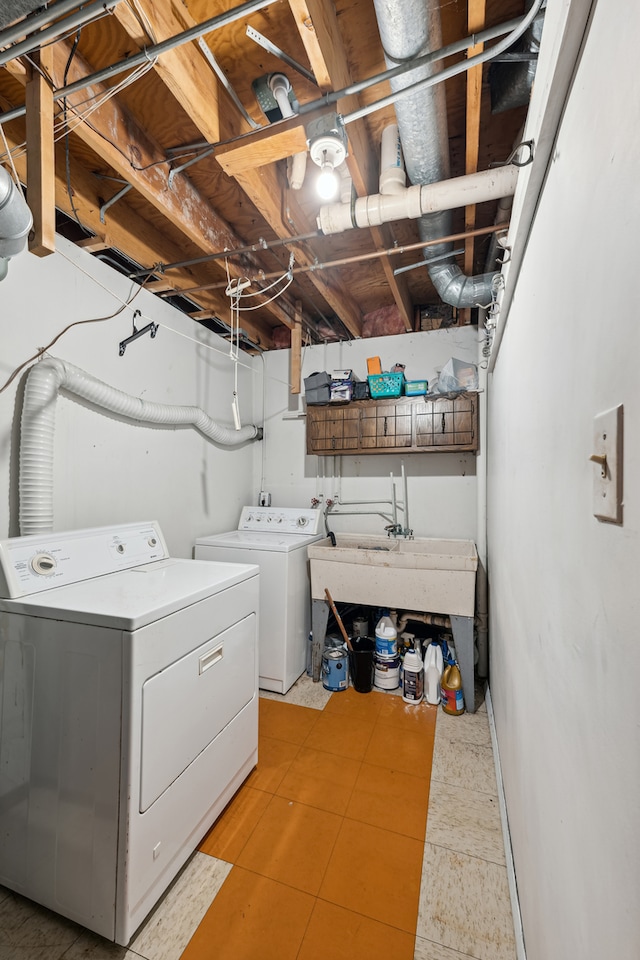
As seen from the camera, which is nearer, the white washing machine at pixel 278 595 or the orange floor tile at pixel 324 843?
the orange floor tile at pixel 324 843

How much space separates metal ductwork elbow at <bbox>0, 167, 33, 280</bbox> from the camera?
42.8 inches

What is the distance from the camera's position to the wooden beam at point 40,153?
1143mm

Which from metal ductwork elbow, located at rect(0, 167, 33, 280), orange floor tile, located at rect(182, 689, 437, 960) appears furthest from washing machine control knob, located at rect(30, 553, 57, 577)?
orange floor tile, located at rect(182, 689, 437, 960)

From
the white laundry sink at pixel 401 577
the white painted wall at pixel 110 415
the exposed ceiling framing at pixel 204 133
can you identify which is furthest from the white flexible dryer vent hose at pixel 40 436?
the white laundry sink at pixel 401 577

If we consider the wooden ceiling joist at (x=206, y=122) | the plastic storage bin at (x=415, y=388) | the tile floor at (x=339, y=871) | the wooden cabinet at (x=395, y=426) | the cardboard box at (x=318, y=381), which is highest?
the wooden ceiling joist at (x=206, y=122)

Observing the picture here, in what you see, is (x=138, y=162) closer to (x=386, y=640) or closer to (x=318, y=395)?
(x=318, y=395)

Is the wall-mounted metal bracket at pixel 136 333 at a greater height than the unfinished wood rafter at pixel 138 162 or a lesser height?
lesser

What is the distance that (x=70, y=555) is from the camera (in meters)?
1.62

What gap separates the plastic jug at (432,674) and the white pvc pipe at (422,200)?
243cm

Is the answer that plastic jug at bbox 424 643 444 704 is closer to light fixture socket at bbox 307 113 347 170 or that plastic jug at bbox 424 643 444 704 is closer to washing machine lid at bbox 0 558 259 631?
washing machine lid at bbox 0 558 259 631

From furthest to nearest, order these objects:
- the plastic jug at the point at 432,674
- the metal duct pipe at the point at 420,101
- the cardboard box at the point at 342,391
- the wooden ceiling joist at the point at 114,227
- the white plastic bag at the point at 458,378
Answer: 1. the cardboard box at the point at 342,391
2. the white plastic bag at the point at 458,378
3. the plastic jug at the point at 432,674
4. the wooden ceiling joist at the point at 114,227
5. the metal duct pipe at the point at 420,101

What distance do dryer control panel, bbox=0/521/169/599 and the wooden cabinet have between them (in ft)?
5.03

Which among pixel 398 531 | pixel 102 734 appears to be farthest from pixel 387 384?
pixel 102 734

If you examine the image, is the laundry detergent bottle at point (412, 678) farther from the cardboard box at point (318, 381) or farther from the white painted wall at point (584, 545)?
the cardboard box at point (318, 381)
